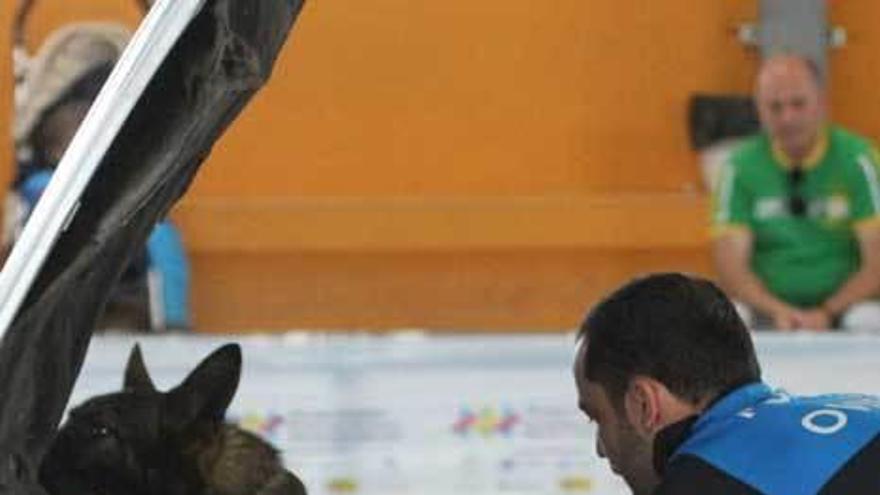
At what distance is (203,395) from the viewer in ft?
11.8

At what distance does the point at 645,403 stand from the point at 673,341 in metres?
0.09

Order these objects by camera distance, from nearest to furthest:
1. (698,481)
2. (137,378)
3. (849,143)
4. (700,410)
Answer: (698,481)
(700,410)
(137,378)
(849,143)

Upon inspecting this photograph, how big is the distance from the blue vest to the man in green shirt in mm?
4963

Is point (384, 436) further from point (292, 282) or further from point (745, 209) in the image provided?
point (292, 282)

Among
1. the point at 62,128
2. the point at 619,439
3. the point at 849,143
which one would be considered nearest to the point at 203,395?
the point at 619,439

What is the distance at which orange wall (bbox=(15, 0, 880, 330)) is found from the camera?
10.2 metres

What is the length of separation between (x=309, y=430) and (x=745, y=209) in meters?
2.15

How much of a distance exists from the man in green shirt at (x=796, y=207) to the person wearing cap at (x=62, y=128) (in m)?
1.89

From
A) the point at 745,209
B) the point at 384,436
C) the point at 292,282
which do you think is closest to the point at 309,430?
the point at 384,436

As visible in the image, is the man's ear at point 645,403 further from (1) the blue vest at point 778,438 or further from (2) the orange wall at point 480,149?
(2) the orange wall at point 480,149

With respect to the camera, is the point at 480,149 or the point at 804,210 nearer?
the point at 804,210

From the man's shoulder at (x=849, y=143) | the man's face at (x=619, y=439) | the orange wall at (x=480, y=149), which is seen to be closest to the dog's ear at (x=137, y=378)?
the man's face at (x=619, y=439)

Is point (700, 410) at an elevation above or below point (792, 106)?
above

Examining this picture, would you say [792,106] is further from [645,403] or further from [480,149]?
[645,403]
